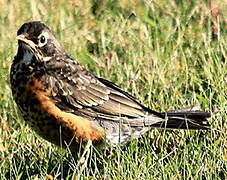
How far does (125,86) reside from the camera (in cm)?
696

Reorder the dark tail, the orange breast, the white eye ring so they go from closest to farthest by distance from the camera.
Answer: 1. the orange breast
2. the dark tail
3. the white eye ring

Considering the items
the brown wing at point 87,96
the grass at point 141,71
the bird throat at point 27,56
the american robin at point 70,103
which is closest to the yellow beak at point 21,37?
the american robin at point 70,103

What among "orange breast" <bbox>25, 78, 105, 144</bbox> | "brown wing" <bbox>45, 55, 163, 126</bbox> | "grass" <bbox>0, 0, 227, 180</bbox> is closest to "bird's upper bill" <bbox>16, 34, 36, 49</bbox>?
"brown wing" <bbox>45, 55, 163, 126</bbox>

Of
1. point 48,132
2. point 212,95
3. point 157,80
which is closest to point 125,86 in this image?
point 157,80

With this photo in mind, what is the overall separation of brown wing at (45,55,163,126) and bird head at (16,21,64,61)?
95 mm

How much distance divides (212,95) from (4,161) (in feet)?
5.81

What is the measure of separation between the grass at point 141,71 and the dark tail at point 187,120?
94 mm

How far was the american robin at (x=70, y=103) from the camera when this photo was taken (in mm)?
5762

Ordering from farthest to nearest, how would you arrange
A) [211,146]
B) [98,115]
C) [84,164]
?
[98,115] → [211,146] → [84,164]

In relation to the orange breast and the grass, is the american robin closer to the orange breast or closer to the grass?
the orange breast

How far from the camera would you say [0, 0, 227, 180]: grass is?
5.52 meters

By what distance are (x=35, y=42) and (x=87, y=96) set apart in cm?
58

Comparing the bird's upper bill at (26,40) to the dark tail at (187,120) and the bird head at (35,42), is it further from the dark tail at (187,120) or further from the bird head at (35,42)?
the dark tail at (187,120)

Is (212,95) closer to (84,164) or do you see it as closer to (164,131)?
(164,131)
